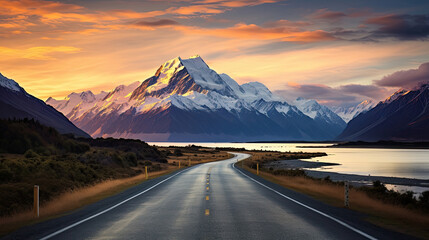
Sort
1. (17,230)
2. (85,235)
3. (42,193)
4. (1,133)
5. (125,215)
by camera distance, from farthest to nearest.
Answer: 1. (1,133)
2. (42,193)
3. (125,215)
4. (17,230)
5. (85,235)

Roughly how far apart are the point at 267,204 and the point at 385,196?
12.0 m

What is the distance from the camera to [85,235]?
12.2 meters

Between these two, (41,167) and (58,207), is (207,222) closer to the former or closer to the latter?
(58,207)

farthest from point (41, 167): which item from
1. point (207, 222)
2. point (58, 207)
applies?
point (207, 222)

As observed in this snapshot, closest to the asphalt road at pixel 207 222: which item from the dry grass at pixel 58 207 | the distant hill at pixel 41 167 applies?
the dry grass at pixel 58 207

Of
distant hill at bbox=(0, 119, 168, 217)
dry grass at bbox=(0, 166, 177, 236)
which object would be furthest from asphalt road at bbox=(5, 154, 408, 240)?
distant hill at bbox=(0, 119, 168, 217)

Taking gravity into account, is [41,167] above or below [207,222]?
above

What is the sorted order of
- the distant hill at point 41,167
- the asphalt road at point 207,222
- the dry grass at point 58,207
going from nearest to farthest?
the asphalt road at point 207,222 < the dry grass at point 58,207 < the distant hill at point 41,167

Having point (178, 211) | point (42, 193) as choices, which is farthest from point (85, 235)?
point (42, 193)

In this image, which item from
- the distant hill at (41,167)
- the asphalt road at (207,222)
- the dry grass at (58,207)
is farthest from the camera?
the distant hill at (41,167)

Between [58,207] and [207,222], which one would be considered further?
[58,207]

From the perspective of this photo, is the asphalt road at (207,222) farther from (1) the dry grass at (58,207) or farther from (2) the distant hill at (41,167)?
(2) the distant hill at (41,167)

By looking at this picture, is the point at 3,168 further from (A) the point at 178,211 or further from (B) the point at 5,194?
(A) the point at 178,211

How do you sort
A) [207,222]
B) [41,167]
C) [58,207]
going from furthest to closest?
[41,167] → [58,207] → [207,222]
